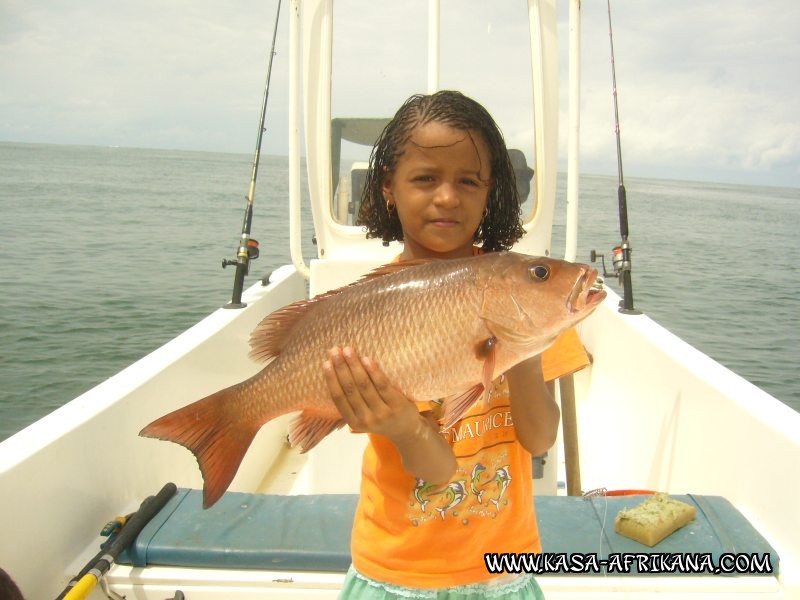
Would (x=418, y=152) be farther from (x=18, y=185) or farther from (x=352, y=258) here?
(x=18, y=185)

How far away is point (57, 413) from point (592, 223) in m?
24.9

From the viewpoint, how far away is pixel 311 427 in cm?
153

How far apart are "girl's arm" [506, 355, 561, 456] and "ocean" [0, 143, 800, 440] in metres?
4.87

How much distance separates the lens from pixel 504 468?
1639 millimetres

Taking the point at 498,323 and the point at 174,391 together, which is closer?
the point at 498,323

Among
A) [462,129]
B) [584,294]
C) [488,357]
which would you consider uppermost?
[462,129]

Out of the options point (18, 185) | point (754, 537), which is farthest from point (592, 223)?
point (18, 185)

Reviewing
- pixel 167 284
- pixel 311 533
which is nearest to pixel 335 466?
pixel 311 533

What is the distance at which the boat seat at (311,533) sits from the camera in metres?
2.22

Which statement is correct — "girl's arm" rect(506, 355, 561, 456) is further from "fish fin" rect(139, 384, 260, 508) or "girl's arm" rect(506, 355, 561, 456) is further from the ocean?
the ocean

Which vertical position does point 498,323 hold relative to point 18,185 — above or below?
below

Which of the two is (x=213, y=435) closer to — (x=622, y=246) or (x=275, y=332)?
(x=275, y=332)

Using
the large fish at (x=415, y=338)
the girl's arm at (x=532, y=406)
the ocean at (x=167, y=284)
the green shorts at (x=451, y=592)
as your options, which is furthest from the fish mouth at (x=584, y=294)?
the ocean at (x=167, y=284)

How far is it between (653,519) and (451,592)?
1.12 m
